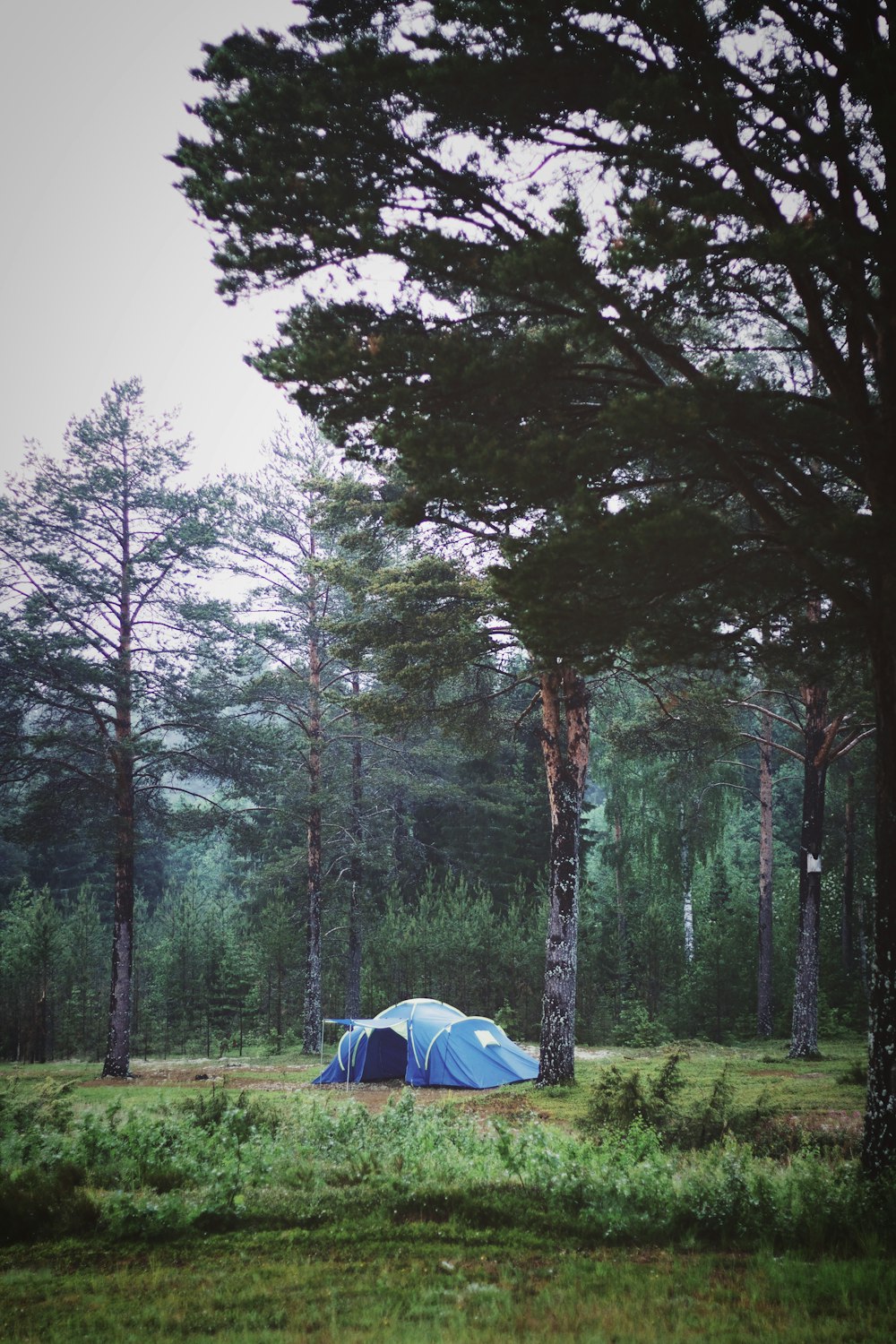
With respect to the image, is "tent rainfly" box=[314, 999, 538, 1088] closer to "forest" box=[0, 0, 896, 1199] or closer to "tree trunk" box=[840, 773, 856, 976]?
"forest" box=[0, 0, 896, 1199]

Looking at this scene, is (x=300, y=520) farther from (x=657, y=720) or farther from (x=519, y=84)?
(x=519, y=84)


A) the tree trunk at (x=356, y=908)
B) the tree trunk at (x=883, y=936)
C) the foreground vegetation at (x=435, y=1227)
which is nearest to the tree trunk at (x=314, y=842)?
the tree trunk at (x=356, y=908)

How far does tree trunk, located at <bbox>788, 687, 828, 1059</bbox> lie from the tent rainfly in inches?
197

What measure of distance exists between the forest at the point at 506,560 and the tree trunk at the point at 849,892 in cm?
35

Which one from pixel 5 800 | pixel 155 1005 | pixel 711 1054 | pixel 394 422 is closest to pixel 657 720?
pixel 711 1054

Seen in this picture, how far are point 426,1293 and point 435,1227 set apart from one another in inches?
46.2

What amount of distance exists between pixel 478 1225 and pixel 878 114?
24.6 feet

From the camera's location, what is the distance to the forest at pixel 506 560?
19.4 ft

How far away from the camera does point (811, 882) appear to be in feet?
50.5

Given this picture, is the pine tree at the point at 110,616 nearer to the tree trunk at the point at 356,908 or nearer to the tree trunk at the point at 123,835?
the tree trunk at the point at 123,835

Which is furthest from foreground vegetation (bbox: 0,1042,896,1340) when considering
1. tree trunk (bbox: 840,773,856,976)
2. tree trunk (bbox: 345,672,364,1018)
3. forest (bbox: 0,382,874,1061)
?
tree trunk (bbox: 840,773,856,976)

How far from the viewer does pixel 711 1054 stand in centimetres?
1744

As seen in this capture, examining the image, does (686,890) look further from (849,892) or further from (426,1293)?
(426,1293)

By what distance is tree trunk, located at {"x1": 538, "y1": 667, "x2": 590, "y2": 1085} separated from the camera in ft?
42.8
